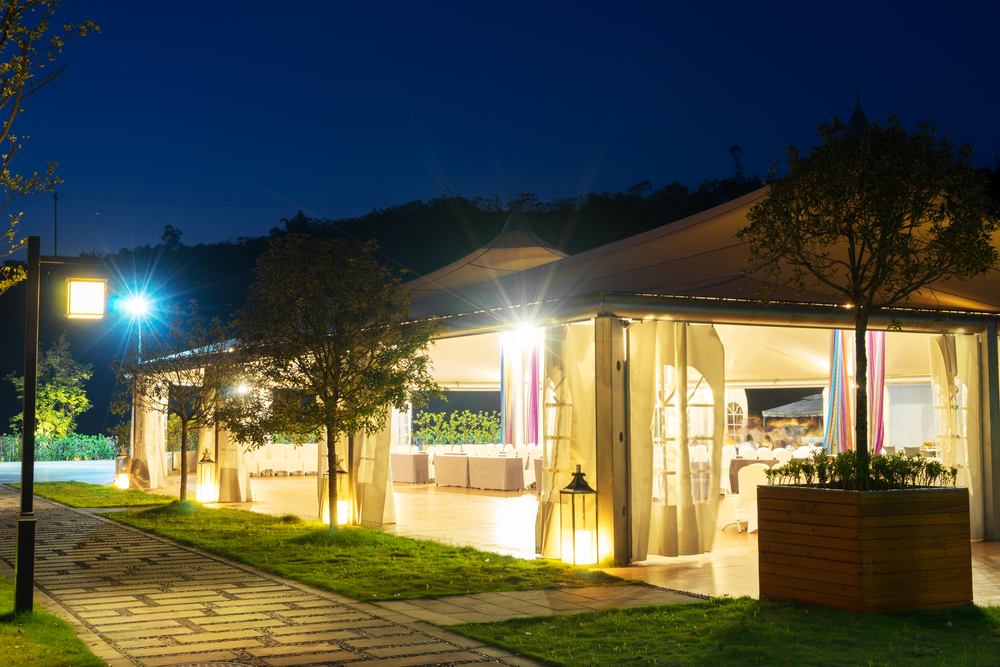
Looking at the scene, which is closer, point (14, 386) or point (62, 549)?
point (62, 549)

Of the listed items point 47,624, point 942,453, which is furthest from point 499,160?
point 47,624

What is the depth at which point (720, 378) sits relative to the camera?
342 inches

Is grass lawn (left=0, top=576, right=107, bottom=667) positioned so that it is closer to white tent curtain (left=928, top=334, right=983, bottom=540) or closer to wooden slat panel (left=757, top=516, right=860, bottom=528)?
wooden slat panel (left=757, top=516, right=860, bottom=528)

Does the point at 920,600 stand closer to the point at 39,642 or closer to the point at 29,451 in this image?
the point at 39,642

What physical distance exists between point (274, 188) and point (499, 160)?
56.9ft

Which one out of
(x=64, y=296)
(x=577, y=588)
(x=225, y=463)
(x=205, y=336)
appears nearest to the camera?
(x=64, y=296)

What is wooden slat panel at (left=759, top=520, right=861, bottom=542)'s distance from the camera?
574 centimetres

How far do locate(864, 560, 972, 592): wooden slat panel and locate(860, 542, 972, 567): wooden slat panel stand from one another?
74 mm

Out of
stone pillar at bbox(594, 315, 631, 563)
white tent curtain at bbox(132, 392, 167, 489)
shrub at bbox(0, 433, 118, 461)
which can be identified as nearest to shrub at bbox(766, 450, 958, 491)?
stone pillar at bbox(594, 315, 631, 563)

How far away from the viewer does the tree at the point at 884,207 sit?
604 centimetres

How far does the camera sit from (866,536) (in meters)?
5.71

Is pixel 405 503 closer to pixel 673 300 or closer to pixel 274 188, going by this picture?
pixel 673 300

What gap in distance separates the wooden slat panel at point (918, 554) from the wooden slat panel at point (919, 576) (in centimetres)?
7

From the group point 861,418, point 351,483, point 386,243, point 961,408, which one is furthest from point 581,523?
point 386,243
